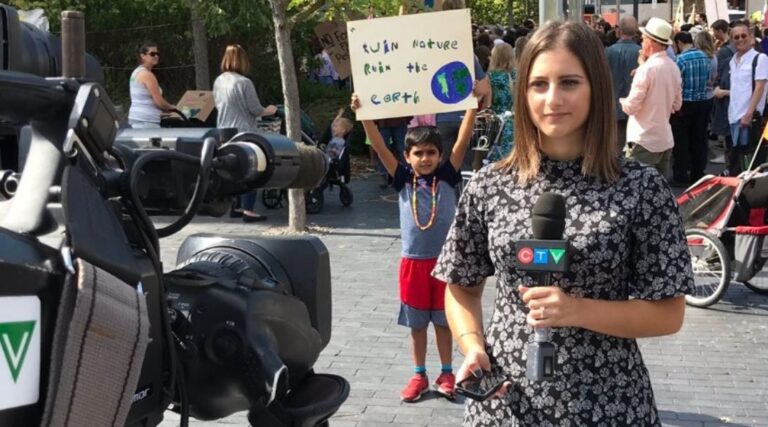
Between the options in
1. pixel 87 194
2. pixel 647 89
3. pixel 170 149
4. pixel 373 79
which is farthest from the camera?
pixel 647 89

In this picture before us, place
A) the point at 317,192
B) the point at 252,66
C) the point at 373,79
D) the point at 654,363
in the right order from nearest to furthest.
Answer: the point at 654,363, the point at 373,79, the point at 317,192, the point at 252,66

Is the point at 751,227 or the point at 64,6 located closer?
the point at 751,227

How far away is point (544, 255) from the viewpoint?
2.16m

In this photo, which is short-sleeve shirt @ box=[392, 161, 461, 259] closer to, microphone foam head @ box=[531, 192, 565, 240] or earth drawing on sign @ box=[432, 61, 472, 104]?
earth drawing on sign @ box=[432, 61, 472, 104]

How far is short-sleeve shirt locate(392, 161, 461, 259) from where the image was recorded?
17.3 ft

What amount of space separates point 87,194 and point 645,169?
1.47 meters

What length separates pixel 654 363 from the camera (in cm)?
600

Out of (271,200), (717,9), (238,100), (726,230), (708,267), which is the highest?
(717,9)

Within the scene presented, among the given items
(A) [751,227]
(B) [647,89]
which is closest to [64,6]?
(B) [647,89]

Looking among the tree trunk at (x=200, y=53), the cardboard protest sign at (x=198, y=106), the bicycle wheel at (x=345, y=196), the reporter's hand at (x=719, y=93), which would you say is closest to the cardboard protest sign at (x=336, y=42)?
the tree trunk at (x=200, y=53)

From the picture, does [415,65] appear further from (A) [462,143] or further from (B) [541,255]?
(B) [541,255]

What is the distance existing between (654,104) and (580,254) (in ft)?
23.6

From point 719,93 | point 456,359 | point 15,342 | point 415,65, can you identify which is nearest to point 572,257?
point 15,342

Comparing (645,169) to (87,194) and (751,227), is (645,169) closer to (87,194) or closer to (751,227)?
(87,194)
